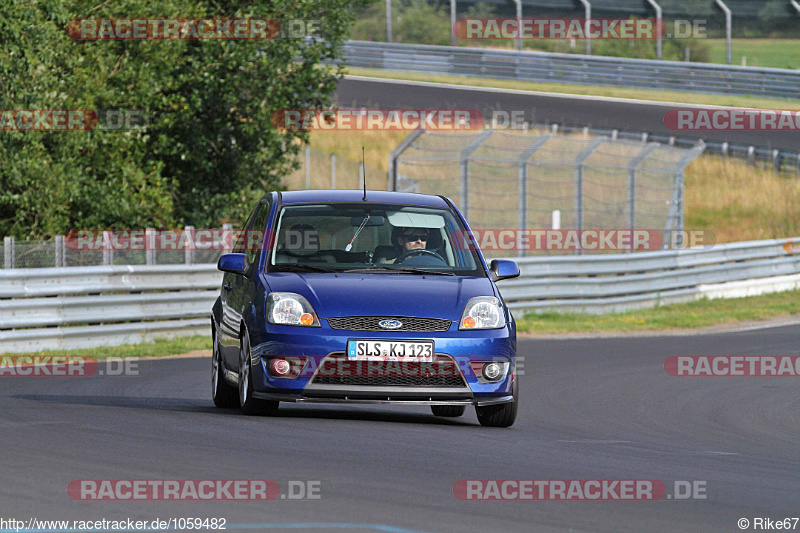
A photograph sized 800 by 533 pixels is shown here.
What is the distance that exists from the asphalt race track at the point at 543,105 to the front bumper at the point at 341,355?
2922 centimetres

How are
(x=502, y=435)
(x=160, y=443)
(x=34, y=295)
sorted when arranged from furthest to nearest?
(x=34, y=295) → (x=502, y=435) → (x=160, y=443)

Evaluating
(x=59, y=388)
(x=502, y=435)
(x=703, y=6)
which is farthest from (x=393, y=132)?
(x=502, y=435)

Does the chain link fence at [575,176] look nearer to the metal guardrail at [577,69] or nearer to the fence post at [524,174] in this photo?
the fence post at [524,174]

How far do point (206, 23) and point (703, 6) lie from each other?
19.0m

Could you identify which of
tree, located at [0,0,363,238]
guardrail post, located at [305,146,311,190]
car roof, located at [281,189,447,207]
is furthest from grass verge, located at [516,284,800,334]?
car roof, located at [281,189,447,207]

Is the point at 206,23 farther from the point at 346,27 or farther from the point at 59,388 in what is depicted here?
the point at 59,388

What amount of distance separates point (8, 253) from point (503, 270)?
8.57 metres

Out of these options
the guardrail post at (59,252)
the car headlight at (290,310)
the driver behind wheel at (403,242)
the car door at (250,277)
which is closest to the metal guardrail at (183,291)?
the guardrail post at (59,252)

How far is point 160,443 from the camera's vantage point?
323 inches

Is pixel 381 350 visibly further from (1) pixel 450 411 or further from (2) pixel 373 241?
(1) pixel 450 411

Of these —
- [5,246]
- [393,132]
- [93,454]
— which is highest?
[93,454]

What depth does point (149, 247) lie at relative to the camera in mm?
18344

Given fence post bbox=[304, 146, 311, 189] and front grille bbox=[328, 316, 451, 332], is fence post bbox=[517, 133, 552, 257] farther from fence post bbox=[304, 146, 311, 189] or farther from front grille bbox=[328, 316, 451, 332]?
front grille bbox=[328, 316, 451, 332]

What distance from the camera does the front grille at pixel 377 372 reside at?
9102 millimetres
